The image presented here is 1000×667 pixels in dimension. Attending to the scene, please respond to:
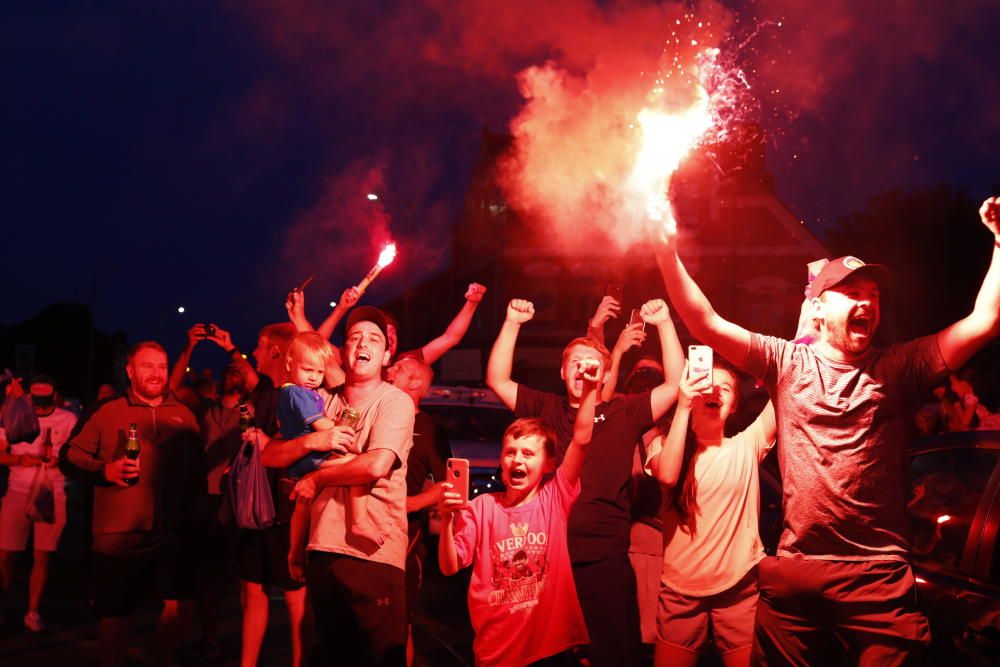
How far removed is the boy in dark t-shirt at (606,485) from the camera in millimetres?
4703

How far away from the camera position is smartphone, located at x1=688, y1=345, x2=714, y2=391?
4.00m

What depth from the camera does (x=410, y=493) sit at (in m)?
5.89

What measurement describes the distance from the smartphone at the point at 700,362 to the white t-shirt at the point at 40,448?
6760mm

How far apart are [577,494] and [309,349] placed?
163 cm

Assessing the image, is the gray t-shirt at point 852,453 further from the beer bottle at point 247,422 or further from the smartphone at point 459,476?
the beer bottle at point 247,422

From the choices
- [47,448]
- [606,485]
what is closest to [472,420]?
[47,448]

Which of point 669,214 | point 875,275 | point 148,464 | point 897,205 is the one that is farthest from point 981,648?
point 897,205

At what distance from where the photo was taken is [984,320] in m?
3.43

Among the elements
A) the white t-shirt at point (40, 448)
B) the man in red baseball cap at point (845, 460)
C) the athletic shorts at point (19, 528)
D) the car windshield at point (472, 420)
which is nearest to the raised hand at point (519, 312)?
the man in red baseball cap at point (845, 460)

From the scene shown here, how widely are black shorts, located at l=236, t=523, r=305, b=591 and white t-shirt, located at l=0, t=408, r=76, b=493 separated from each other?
3.42 meters

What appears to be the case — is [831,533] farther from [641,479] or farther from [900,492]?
[641,479]

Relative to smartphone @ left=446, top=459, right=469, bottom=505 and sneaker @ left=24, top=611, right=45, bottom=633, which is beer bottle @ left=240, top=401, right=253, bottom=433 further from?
sneaker @ left=24, top=611, right=45, bottom=633

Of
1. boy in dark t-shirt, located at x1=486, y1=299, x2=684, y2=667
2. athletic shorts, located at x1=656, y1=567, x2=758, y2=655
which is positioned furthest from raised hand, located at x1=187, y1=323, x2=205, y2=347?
athletic shorts, located at x1=656, y1=567, x2=758, y2=655

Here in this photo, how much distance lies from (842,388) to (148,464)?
455cm
